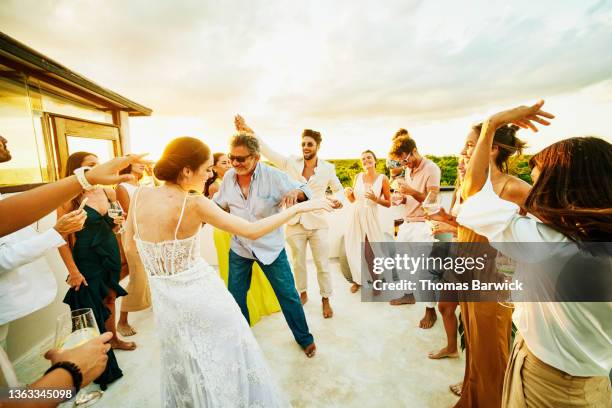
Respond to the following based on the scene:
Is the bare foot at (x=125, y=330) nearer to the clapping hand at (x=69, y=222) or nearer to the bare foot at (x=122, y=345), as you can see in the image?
the bare foot at (x=122, y=345)

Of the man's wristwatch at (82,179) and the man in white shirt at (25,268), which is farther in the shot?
the man in white shirt at (25,268)

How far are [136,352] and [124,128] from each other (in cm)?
485

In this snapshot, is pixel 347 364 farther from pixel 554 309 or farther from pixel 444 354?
pixel 554 309

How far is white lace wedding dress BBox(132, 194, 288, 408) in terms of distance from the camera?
5.40ft

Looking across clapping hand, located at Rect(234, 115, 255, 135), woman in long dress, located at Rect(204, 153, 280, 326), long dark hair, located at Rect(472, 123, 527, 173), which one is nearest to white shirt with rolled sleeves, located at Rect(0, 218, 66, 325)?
woman in long dress, located at Rect(204, 153, 280, 326)

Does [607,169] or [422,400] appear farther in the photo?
[422,400]

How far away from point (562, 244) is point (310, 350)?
99.7 inches

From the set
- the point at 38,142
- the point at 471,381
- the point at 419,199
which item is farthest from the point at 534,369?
the point at 38,142

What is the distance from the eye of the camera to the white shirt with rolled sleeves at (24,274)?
1788 mm

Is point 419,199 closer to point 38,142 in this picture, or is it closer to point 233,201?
point 233,201

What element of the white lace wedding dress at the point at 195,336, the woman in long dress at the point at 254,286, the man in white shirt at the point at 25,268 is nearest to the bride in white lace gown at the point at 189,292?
the white lace wedding dress at the point at 195,336

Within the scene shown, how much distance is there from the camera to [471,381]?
1.90 meters

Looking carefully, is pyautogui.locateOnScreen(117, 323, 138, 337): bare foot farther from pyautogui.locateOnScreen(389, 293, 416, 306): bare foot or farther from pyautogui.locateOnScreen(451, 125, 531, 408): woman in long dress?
pyautogui.locateOnScreen(451, 125, 531, 408): woman in long dress

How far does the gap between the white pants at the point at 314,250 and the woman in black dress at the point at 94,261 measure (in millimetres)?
2088
